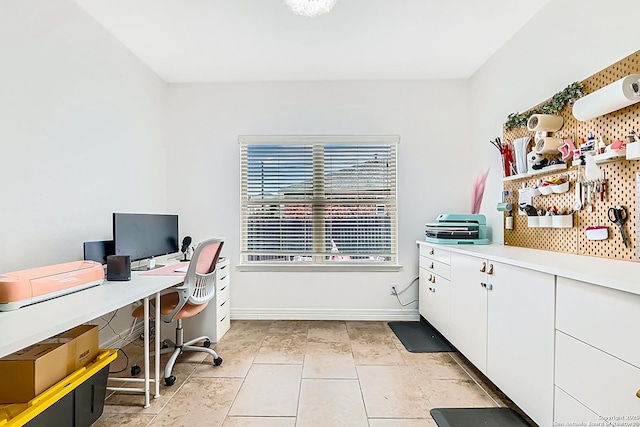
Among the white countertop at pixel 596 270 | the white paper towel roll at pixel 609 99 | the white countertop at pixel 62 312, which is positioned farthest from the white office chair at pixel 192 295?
the white paper towel roll at pixel 609 99

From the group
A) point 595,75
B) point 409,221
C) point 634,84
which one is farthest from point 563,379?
point 409,221

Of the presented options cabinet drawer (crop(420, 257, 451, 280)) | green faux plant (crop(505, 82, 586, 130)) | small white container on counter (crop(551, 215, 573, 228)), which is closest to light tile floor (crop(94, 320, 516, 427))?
cabinet drawer (crop(420, 257, 451, 280))

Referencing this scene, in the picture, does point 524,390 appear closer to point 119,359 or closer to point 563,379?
point 563,379

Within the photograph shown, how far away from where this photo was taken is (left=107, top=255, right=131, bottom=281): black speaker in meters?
1.98

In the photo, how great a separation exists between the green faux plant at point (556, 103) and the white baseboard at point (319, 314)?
2128 millimetres

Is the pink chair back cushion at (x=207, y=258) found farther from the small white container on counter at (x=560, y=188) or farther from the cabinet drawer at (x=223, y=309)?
the small white container on counter at (x=560, y=188)

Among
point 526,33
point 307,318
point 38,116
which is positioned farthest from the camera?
point 307,318

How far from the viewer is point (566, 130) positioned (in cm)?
206

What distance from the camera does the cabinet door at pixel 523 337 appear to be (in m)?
1.48

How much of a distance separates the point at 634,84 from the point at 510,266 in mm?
1071

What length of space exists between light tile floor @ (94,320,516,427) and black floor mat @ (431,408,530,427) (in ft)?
0.17

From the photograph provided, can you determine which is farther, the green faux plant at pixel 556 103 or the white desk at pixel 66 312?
the green faux plant at pixel 556 103

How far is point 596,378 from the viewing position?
48.1 inches

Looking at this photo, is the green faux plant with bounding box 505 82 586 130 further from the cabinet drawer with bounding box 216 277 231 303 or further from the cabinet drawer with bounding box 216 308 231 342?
the cabinet drawer with bounding box 216 308 231 342
